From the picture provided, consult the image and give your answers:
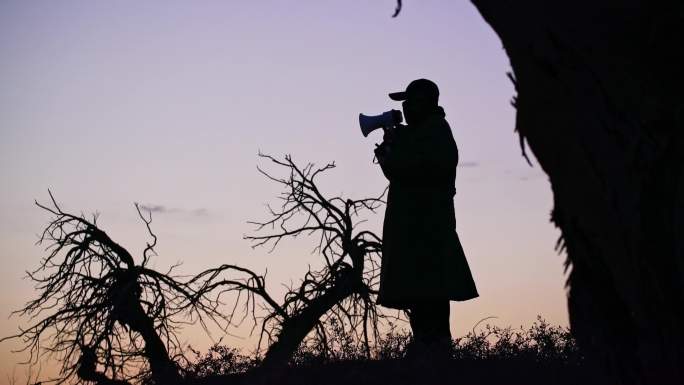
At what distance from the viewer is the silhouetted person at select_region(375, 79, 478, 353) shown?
23.3 ft

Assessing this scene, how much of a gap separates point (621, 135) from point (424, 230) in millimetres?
4003

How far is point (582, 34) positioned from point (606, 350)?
1.39 m

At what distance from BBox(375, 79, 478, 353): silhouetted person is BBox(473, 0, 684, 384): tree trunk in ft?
11.7

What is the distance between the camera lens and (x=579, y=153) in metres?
3.36

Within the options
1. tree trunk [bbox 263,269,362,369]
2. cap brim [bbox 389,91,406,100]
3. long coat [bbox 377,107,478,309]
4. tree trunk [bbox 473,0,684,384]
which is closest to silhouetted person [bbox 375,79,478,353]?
long coat [bbox 377,107,478,309]

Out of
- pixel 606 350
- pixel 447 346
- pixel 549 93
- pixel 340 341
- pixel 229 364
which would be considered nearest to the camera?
pixel 549 93

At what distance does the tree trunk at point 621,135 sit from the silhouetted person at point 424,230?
357cm

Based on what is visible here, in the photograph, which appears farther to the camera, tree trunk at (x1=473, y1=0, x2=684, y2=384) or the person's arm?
the person's arm

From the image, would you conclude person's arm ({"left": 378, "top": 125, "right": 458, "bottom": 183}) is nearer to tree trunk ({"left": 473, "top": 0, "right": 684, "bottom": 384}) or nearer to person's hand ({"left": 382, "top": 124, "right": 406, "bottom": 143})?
person's hand ({"left": 382, "top": 124, "right": 406, "bottom": 143})

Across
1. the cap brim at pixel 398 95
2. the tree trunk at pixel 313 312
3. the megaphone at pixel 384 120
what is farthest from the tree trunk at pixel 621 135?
the tree trunk at pixel 313 312

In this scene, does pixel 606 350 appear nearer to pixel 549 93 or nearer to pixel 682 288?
pixel 682 288

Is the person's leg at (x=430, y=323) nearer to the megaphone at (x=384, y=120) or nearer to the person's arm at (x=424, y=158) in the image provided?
the person's arm at (x=424, y=158)

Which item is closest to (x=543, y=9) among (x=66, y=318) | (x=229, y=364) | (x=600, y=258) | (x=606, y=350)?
(x=600, y=258)

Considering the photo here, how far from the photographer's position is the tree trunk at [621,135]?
3227 millimetres
